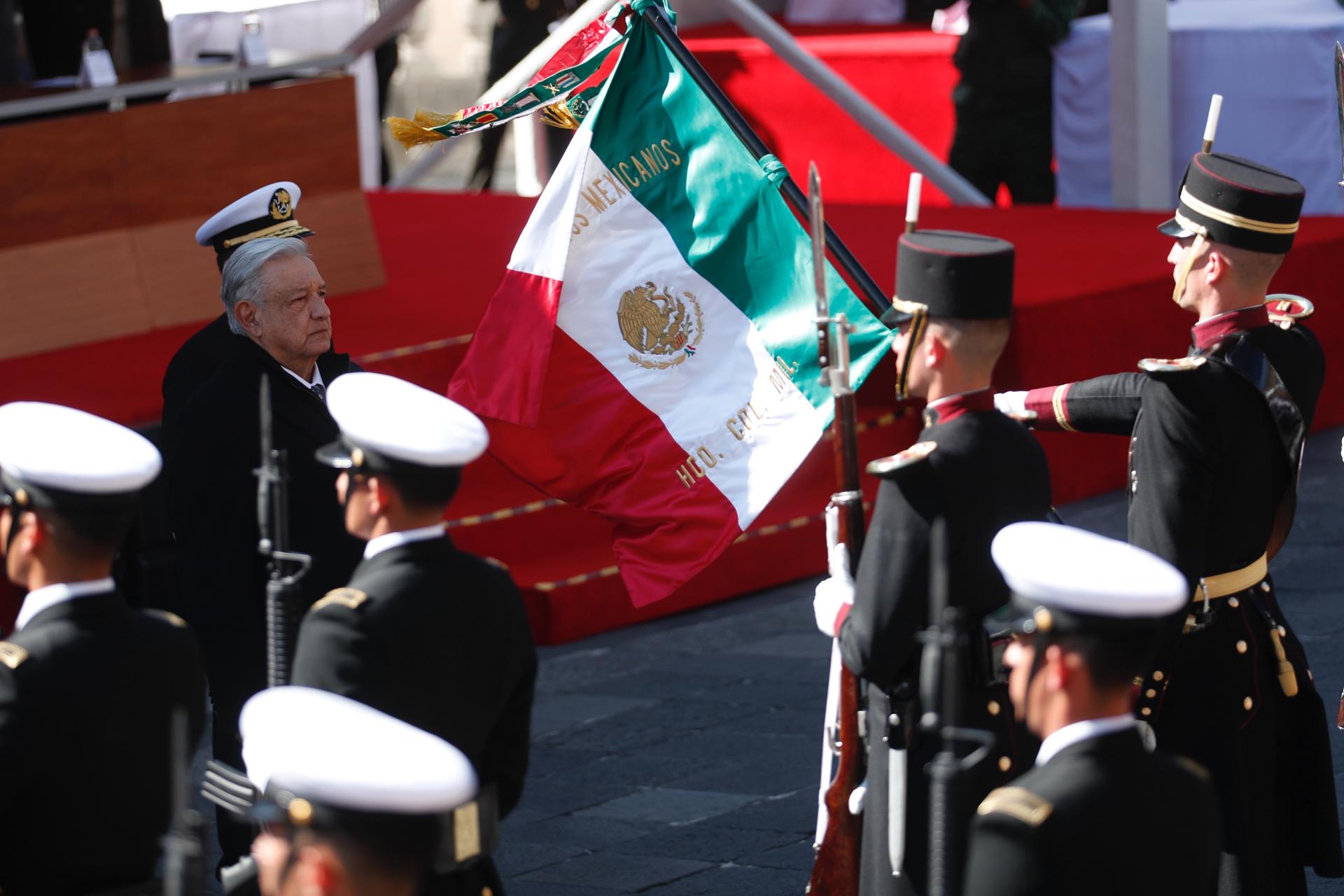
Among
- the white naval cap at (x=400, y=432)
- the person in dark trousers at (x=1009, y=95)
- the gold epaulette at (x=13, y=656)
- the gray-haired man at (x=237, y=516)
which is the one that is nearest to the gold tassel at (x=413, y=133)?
the gray-haired man at (x=237, y=516)

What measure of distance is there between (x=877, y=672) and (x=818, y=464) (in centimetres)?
422

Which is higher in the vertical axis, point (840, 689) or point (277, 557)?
point (277, 557)

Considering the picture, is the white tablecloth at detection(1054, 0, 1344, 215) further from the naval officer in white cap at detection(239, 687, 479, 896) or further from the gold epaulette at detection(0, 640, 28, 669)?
the naval officer in white cap at detection(239, 687, 479, 896)

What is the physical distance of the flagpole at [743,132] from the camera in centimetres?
449

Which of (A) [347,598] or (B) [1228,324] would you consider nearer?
(A) [347,598]

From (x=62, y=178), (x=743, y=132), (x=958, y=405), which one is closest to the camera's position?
(x=958, y=405)

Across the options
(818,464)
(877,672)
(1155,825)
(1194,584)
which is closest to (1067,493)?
(818,464)

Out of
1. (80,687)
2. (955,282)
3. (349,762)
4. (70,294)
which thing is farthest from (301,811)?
(70,294)

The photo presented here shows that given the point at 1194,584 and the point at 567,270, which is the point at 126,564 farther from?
the point at 1194,584

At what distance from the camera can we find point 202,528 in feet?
13.0

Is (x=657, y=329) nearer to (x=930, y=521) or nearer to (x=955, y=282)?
(x=955, y=282)

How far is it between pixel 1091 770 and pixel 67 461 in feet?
4.75

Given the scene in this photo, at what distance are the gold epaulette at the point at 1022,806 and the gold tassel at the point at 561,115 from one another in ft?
8.11

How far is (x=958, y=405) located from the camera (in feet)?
11.0
